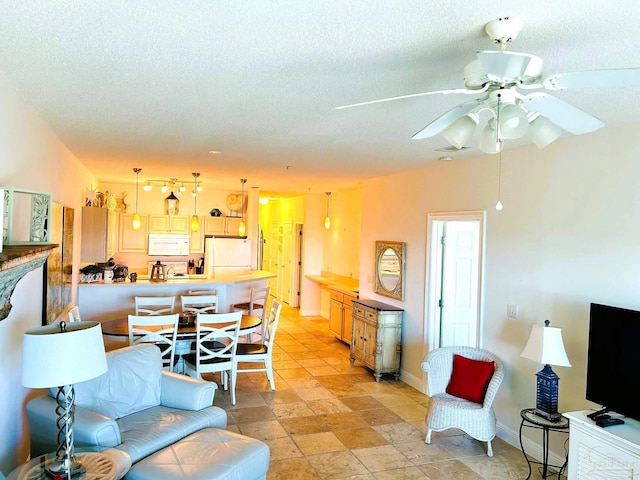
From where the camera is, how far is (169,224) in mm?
8641

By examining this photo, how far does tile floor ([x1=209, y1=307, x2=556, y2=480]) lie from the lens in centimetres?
353

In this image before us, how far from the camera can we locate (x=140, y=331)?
4.43 metres

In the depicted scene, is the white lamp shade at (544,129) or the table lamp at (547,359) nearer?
the white lamp shade at (544,129)

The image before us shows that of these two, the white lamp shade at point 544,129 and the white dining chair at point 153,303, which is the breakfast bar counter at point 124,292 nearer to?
the white dining chair at point 153,303

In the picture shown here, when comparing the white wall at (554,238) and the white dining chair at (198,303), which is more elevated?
the white wall at (554,238)

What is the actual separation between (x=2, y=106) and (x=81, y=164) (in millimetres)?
3379

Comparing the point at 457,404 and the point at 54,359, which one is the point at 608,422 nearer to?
the point at 457,404

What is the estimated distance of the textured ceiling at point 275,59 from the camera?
1.61m

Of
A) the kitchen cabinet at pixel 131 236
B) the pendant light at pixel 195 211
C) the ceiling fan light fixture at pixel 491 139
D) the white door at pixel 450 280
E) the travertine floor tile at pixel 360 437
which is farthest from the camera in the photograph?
the kitchen cabinet at pixel 131 236

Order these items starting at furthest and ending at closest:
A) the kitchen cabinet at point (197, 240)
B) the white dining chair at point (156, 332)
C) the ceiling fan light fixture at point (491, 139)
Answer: the kitchen cabinet at point (197, 240) < the white dining chair at point (156, 332) < the ceiling fan light fixture at point (491, 139)

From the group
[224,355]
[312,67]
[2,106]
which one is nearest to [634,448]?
[312,67]

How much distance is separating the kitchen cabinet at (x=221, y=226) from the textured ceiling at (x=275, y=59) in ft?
16.2

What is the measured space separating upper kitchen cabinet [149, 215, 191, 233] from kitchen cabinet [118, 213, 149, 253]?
0.11 m

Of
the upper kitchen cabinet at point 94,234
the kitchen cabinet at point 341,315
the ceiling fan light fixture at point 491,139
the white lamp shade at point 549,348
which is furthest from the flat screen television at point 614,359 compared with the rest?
the upper kitchen cabinet at point 94,234
